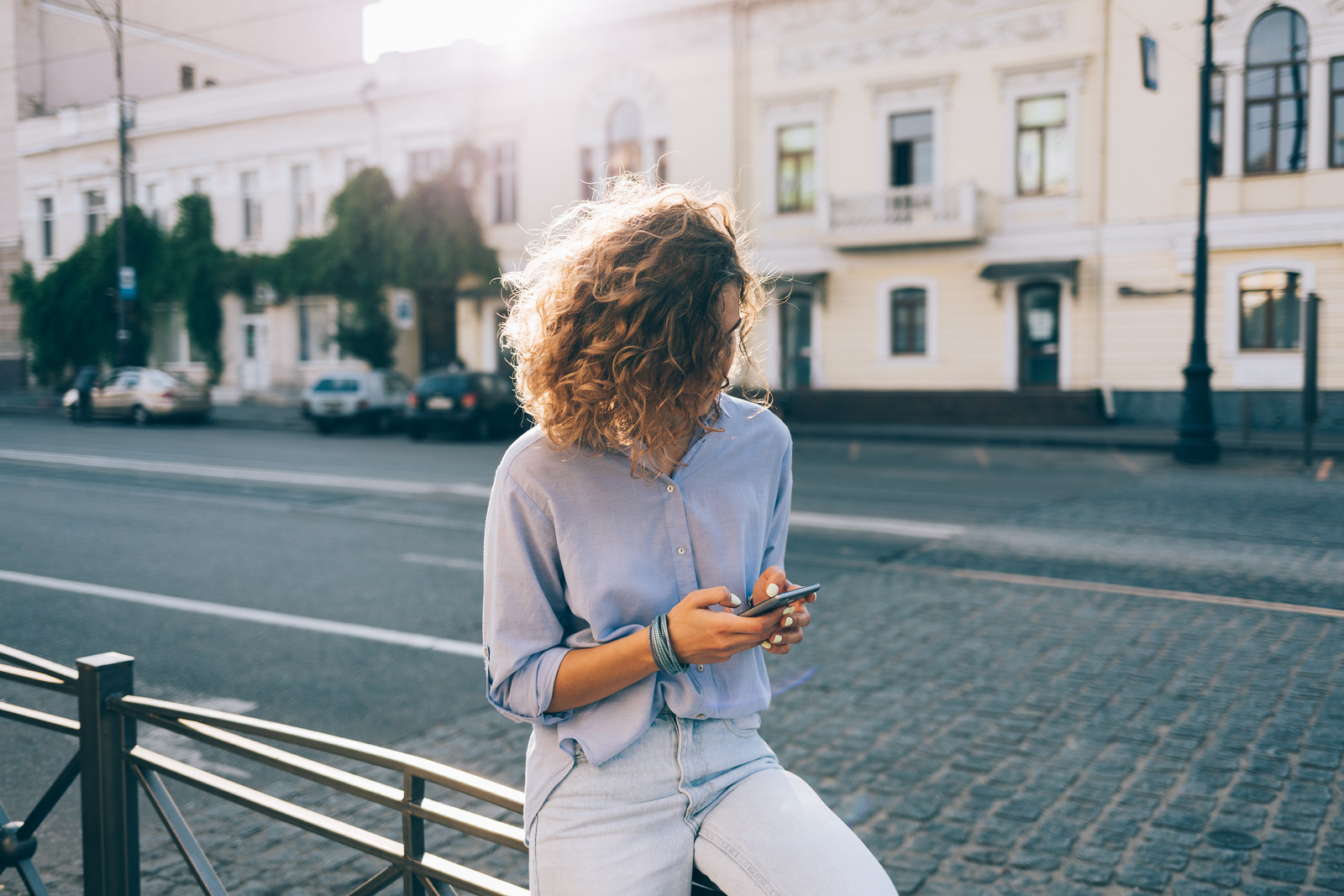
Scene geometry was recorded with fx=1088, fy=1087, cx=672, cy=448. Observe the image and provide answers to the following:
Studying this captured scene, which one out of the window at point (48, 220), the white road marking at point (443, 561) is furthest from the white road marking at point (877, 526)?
the window at point (48, 220)

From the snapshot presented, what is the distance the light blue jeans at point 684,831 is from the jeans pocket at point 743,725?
52 millimetres

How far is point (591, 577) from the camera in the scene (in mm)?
1843

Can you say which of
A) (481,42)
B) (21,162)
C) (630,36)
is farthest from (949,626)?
(21,162)

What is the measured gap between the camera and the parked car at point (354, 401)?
23219mm

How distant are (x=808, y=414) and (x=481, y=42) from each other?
13601mm

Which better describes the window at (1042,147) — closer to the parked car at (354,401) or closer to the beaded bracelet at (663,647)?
the parked car at (354,401)

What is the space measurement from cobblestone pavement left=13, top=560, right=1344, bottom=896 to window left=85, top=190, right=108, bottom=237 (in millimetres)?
35337

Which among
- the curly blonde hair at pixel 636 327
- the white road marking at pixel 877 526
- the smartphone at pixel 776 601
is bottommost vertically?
the white road marking at pixel 877 526

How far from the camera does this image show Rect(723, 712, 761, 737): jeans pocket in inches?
76.3

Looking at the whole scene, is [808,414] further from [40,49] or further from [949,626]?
[40,49]

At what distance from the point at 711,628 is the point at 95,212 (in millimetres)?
39203

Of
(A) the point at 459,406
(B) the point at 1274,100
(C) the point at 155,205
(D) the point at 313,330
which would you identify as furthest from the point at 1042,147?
(C) the point at 155,205

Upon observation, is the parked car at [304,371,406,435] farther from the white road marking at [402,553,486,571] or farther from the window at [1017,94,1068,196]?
the white road marking at [402,553,486,571]

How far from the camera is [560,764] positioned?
1867 millimetres
